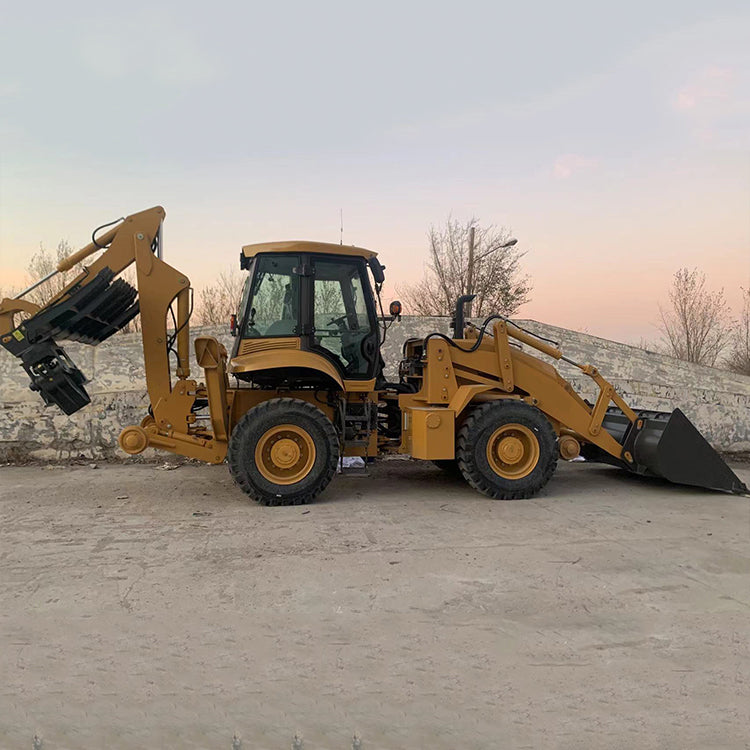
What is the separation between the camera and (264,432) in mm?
6504

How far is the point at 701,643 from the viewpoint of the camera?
3465 millimetres

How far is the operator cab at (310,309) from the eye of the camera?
6848 millimetres

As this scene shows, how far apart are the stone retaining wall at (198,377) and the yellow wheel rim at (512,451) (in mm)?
A: 4044

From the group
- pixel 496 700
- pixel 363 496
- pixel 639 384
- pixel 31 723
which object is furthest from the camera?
pixel 639 384

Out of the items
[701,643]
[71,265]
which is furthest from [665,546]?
[71,265]

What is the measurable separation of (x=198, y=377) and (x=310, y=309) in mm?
3817

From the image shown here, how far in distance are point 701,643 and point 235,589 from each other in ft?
9.02

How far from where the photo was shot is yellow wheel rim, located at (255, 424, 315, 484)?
258 inches

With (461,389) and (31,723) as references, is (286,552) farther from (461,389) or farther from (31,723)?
(461,389)

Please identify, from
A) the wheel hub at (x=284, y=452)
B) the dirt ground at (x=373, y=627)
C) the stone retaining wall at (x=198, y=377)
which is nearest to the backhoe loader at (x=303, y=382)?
the wheel hub at (x=284, y=452)

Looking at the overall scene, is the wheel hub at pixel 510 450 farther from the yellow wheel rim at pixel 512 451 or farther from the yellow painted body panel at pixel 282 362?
the yellow painted body panel at pixel 282 362

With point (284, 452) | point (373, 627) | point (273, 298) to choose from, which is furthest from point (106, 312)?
point (373, 627)

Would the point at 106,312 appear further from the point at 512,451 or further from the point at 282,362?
the point at 512,451

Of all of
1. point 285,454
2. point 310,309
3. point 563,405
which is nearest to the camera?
point 285,454
